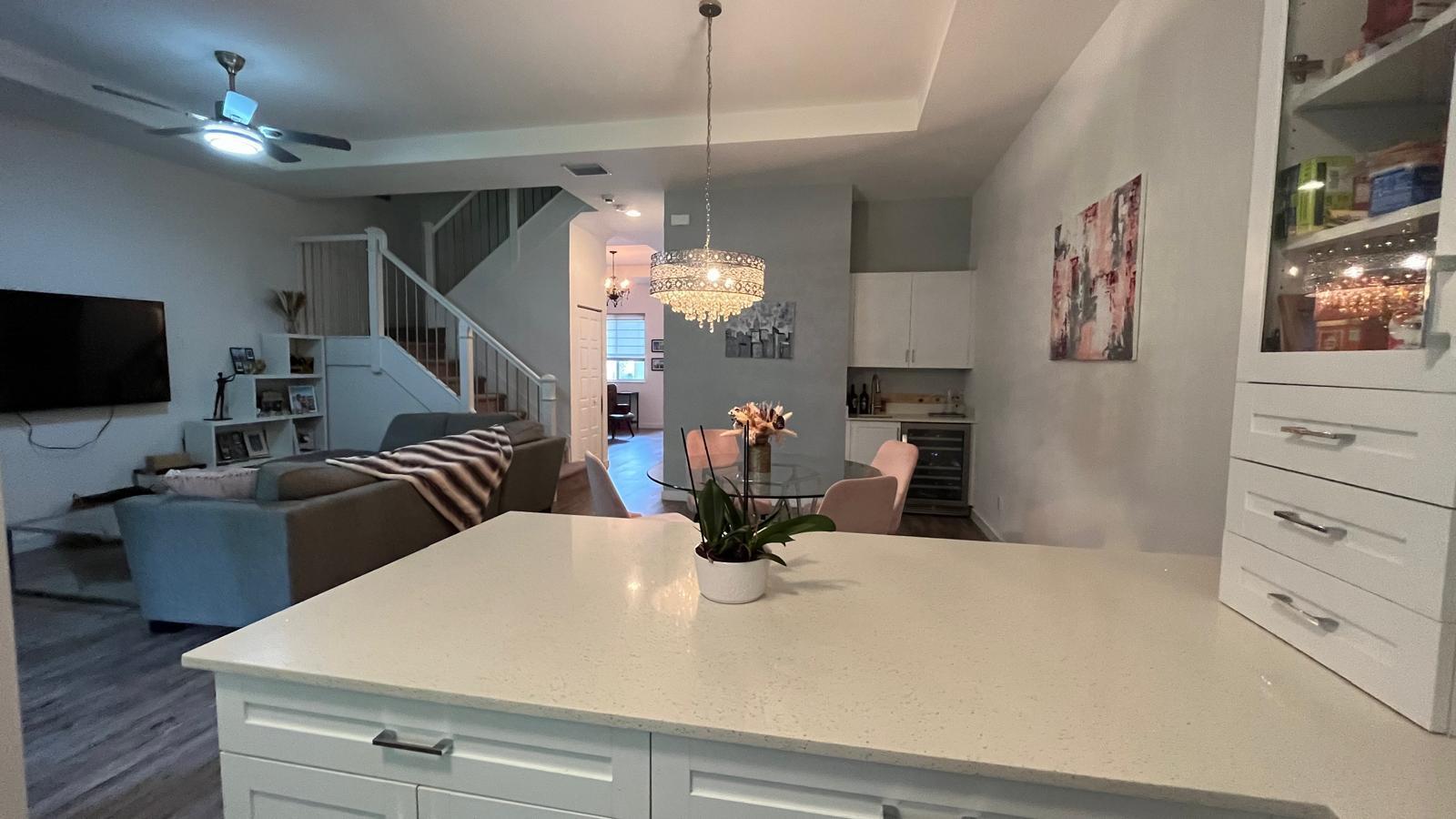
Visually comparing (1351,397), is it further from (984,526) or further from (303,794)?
(984,526)

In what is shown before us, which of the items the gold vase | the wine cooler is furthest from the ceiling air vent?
the wine cooler

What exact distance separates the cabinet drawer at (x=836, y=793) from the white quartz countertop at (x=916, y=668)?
0.15 ft

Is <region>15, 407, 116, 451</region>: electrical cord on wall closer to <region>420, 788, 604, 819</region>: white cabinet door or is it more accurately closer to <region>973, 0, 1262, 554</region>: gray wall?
<region>420, 788, 604, 819</region>: white cabinet door

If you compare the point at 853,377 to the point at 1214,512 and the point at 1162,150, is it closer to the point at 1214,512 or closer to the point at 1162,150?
the point at 1162,150

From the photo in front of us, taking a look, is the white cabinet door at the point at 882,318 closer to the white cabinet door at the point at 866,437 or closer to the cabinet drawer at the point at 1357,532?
the white cabinet door at the point at 866,437

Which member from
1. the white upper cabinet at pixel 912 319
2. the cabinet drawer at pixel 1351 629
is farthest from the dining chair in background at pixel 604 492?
the white upper cabinet at pixel 912 319

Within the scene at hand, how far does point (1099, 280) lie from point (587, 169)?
359 centimetres

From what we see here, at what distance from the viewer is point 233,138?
3230 millimetres

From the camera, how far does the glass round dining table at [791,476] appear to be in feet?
8.29

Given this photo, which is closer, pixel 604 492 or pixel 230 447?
pixel 604 492

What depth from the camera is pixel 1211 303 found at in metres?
1.68

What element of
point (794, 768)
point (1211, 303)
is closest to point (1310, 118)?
point (1211, 303)

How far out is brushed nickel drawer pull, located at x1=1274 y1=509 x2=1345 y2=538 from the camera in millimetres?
815

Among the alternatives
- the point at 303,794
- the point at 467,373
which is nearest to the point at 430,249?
the point at 467,373
